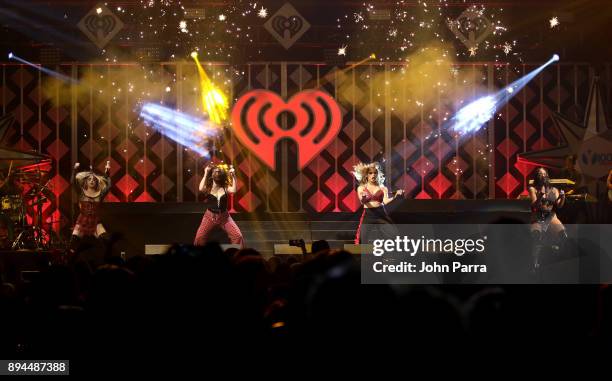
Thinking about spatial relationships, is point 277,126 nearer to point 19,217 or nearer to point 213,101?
point 213,101

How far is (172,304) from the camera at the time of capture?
2697 mm

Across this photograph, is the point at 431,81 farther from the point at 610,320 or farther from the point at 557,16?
the point at 610,320

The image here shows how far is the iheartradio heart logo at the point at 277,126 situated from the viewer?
1316 centimetres

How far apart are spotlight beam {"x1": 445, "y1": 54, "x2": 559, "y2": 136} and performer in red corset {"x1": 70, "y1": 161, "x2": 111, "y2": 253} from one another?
6.54 meters

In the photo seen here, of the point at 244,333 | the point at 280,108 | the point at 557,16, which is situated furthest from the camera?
the point at 280,108

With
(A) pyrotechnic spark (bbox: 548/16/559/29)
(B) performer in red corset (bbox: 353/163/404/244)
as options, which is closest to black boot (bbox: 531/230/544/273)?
(B) performer in red corset (bbox: 353/163/404/244)

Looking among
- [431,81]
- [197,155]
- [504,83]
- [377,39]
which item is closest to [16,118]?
[197,155]

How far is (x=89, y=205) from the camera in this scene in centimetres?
1047

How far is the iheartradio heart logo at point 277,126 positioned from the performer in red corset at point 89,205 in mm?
3110

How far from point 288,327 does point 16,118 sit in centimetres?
1189

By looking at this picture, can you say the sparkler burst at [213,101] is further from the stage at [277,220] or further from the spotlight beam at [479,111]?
the spotlight beam at [479,111]

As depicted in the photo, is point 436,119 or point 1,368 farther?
point 436,119

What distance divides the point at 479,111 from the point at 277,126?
12.7 ft

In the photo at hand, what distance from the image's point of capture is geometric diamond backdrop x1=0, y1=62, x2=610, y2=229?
13.2 meters
